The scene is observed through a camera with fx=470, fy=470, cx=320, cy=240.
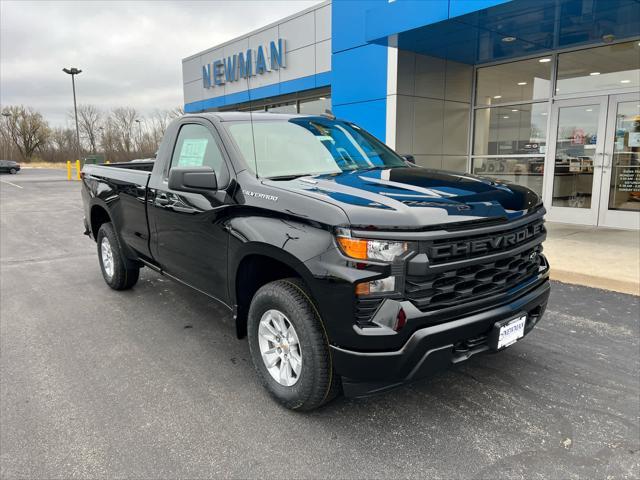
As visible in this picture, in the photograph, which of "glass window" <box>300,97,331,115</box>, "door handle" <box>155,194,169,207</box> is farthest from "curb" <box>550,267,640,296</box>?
"glass window" <box>300,97,331,115</box>

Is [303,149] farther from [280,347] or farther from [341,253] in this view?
[280,347]

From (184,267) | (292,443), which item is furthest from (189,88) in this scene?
(292,443)

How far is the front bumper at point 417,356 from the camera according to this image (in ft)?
7.89

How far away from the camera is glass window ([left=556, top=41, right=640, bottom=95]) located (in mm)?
8609

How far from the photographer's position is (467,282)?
2.63 meters

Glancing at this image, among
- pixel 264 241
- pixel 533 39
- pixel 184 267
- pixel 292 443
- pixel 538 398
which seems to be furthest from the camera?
pixel 533 39

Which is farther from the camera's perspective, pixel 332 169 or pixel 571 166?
pixel 571 166

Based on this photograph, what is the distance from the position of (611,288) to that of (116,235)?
5698mm

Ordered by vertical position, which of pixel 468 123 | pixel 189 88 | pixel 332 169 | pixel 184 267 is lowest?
pixel 184 267

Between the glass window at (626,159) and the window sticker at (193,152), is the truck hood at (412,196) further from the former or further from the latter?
the glass window at (626,159)

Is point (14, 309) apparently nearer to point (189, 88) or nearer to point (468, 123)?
point (468, 123)

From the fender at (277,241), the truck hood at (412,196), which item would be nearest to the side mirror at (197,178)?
the fender at (277,241)

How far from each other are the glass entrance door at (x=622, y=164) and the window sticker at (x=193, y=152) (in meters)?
8.24

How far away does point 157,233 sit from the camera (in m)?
4.27
